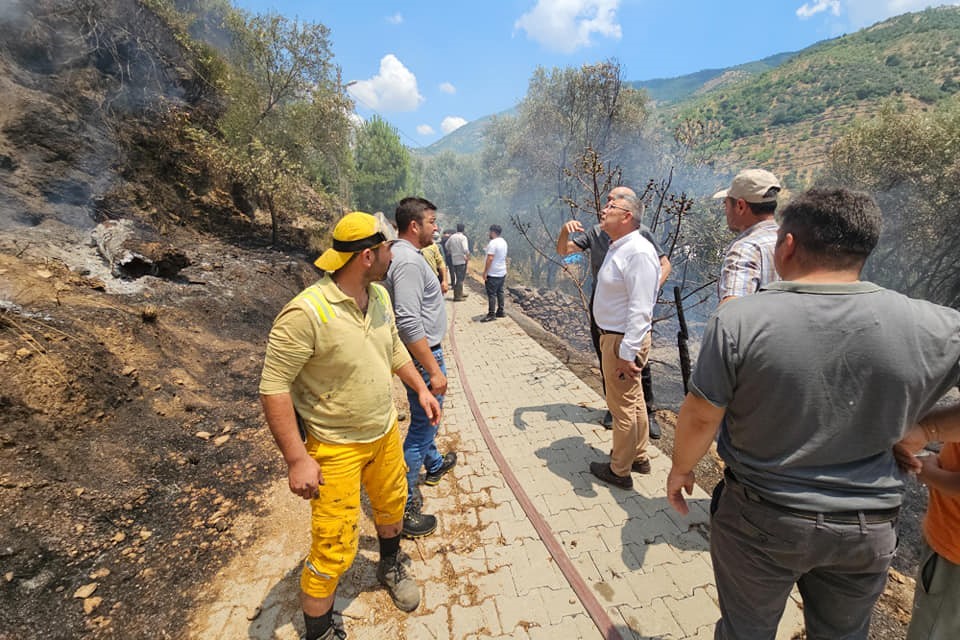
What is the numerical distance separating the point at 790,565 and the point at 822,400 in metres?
0.54

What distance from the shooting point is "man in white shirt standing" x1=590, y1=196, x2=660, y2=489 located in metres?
2.64

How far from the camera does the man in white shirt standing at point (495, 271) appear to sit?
802 centimetres

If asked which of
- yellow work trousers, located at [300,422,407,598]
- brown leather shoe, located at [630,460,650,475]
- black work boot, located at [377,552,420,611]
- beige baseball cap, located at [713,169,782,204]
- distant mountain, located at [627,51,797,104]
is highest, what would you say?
distant mountain, located at [627,51,797,104]

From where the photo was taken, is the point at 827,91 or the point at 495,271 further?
the point at 827,91

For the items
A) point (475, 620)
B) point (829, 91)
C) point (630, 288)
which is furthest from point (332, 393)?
point (829, 91)

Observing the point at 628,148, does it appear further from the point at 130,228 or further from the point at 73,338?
the point at 73,338

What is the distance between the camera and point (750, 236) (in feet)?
6.91

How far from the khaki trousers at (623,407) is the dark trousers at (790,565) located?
1375 millimetres

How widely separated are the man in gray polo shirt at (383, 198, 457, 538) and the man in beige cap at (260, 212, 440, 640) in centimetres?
40

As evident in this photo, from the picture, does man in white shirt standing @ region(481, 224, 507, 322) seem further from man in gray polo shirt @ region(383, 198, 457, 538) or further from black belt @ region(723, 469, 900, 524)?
black belt @ region(723, 469, 900, 524)

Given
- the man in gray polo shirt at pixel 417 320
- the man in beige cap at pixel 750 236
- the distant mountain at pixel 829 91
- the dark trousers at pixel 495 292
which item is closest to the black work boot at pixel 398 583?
the man in gray polo shirt at pixel 417 320

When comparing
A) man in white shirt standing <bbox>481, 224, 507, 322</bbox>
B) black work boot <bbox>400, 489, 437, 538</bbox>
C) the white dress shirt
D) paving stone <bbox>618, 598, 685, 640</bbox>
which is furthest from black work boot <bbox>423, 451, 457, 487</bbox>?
man in white shirt standing <bbox>481, 224, 507, 322</bbox>

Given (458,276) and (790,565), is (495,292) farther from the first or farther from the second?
(790,565)

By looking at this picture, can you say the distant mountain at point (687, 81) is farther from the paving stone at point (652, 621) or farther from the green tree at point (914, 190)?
the paving stone at point (652, 621)
